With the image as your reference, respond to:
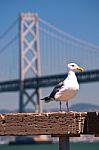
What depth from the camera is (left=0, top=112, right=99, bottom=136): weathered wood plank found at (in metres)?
2.81

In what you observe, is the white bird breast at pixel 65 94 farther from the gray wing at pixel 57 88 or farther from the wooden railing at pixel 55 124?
the wooden railing at pixel 55 124

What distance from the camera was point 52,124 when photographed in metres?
2.88

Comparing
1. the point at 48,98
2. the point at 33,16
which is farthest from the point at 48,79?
the point at 48,98

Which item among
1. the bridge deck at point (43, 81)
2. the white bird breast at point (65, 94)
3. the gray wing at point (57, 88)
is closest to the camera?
the white bird breast at point (65, 94)

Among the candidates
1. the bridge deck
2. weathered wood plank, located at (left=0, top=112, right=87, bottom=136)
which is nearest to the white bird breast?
weathered wood plank, located at (left=0, top=112, right=87, bottom=136)

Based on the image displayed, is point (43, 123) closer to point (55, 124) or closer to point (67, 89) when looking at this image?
point (55, 124)

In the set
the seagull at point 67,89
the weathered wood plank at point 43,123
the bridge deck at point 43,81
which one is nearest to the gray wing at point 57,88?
the seagull at point 67,89

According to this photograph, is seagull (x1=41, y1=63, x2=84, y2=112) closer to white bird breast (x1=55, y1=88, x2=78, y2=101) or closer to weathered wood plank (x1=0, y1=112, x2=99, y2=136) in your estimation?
white bird breast (x1=55, y1=88, x2=78, y2=101)

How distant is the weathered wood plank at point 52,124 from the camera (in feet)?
9.22

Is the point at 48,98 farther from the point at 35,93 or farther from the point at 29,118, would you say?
the point at 35,93

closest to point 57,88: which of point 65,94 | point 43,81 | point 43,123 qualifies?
point 65,94

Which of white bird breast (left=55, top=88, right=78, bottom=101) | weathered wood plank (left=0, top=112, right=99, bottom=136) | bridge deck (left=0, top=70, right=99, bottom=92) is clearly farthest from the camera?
bridge deck (left=0, top=70, right=99, bottom=92)

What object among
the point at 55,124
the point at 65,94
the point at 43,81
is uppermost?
the point at 43,81

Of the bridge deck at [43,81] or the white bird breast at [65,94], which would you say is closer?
the white bird breast at [65,94]
